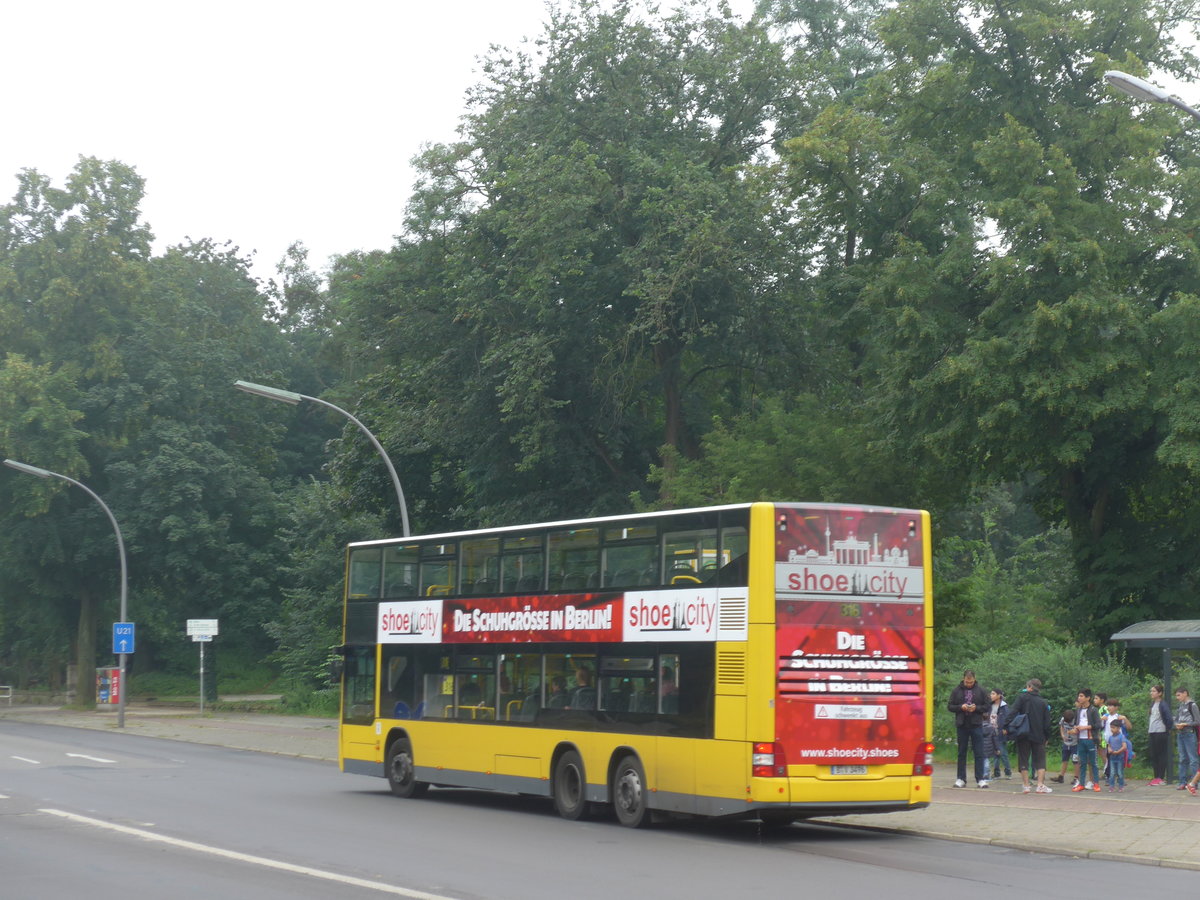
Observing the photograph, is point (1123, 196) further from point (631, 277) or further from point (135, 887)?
point (135, 887)

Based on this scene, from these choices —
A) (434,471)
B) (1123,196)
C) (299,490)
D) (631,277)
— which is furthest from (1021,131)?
(299,490)

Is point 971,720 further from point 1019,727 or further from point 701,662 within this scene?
point 701,662

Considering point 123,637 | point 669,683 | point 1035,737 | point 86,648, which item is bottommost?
point 1035,737

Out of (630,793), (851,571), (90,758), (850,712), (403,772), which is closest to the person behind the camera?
(850,712)

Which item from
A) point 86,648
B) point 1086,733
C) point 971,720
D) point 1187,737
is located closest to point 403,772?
point 971,720

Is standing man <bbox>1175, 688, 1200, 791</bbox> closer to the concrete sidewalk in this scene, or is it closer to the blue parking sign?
the concrete sidewalk

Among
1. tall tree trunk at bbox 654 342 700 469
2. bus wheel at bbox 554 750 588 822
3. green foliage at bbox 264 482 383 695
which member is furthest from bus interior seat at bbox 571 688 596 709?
green foliage at bbox 264 482 383 695

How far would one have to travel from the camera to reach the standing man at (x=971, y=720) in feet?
74.2

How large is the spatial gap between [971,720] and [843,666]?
7277mm

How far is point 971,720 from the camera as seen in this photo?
2261cm

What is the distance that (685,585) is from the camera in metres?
17.0

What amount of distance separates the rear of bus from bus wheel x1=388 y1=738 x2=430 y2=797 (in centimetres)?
722

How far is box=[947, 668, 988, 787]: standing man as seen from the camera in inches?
890

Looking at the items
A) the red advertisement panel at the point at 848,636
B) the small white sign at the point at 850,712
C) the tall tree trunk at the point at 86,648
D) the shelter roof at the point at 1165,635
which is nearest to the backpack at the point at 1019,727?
the shelter roof at the point at 1165,635
